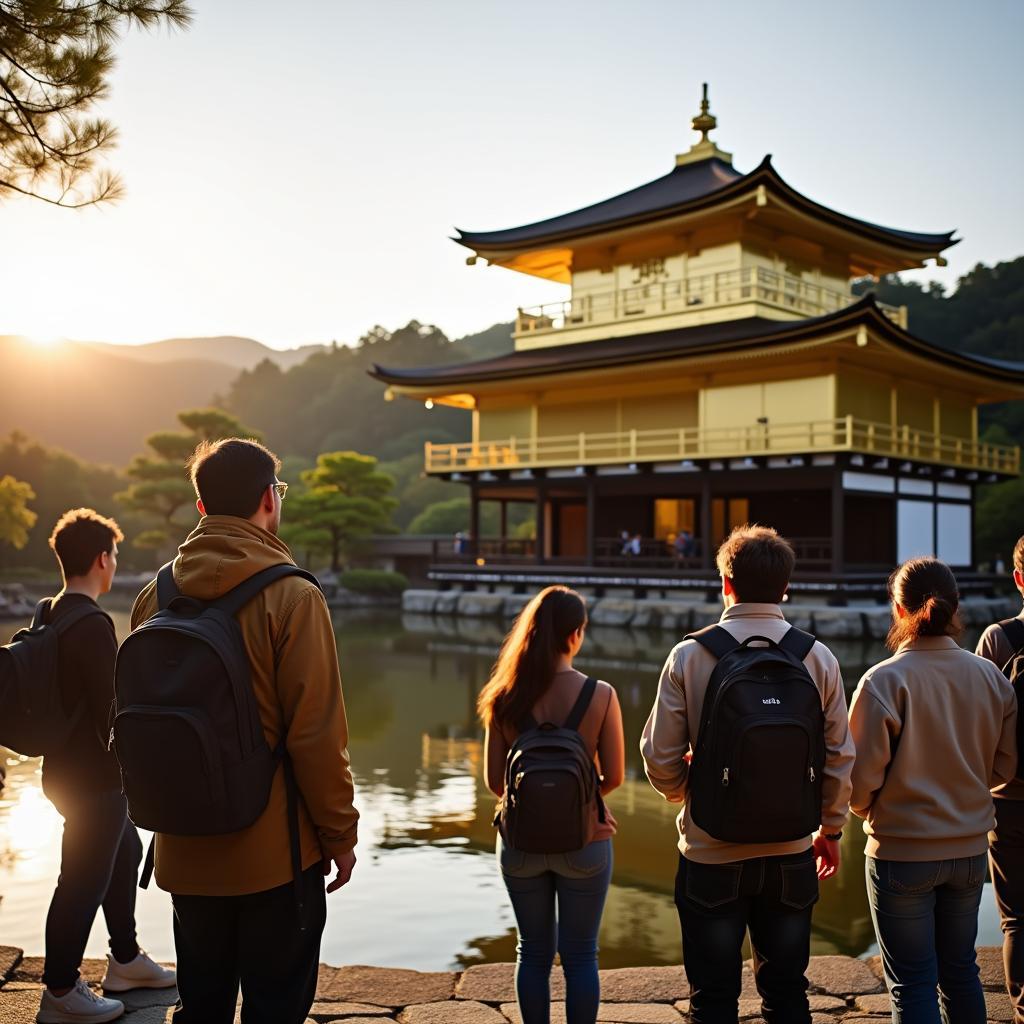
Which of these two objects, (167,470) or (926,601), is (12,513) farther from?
(926,601)

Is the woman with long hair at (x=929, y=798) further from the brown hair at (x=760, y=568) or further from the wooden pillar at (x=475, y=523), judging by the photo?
the wooden pillar at (x=475, y=523)

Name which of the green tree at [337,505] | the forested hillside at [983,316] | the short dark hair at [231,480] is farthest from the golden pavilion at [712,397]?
the short dark hair at [231,480]

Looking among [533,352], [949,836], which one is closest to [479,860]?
[949,836]

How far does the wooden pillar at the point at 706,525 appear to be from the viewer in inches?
854

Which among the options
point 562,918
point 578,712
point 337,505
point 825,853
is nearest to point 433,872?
point 562,918

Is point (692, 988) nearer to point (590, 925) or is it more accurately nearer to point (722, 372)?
point (590, 925)

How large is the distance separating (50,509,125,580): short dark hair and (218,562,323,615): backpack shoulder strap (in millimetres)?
1120

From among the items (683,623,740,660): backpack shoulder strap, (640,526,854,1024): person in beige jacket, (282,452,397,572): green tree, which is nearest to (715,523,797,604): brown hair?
(640,526,854,1024): person in beige jacket

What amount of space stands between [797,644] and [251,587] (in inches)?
51.6

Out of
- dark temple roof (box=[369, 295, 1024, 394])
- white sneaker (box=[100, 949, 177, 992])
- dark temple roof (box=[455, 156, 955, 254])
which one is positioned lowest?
white sneaker (box=[100, 949, 177, 992])

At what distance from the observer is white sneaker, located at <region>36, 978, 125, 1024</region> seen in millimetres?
2955

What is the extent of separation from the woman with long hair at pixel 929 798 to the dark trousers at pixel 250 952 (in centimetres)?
141

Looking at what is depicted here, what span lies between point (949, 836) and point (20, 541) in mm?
30846

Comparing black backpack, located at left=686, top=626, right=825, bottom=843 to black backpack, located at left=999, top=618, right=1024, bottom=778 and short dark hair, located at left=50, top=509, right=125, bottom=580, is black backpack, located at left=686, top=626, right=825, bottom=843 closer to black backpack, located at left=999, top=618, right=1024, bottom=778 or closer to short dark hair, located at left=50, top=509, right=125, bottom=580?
black backpack, located at left=999, top=618, right=1024, bottom=778
